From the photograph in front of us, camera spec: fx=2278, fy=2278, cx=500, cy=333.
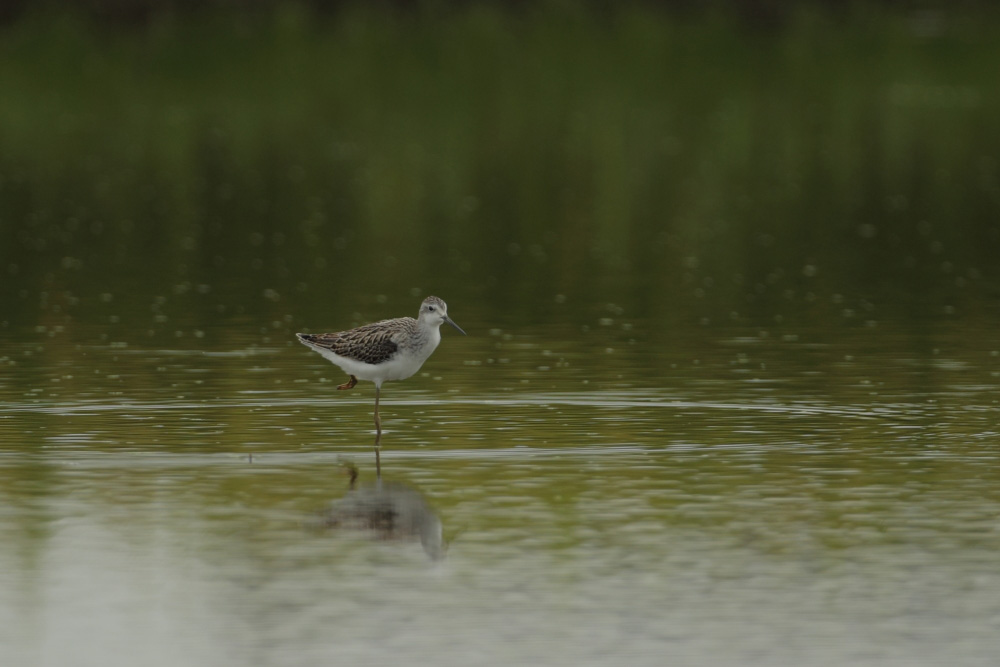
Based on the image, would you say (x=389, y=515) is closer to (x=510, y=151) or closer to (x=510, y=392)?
(x=510, y=392)

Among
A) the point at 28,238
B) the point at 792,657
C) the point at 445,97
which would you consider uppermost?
the point at 445,97

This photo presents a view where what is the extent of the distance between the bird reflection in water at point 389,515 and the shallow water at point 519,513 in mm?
113

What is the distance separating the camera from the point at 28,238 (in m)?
34.8

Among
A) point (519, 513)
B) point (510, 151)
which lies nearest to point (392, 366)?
point (519, 513)

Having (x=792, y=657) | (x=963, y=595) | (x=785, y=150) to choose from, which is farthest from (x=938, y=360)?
(x=785, y=150)

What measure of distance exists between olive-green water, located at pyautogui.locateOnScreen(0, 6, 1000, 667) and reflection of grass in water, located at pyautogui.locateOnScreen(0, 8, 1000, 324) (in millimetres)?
181

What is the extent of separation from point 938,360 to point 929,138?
28082 mm

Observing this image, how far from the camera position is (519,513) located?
46.2ft

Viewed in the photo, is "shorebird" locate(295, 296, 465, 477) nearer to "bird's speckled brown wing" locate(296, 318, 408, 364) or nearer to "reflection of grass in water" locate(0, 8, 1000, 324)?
"bird's speckled brown wing" locate(296, 318, 408, 364)

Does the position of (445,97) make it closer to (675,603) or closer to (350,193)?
(350,193)

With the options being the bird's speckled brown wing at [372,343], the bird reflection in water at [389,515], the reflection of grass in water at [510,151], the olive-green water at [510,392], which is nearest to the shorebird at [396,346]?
the bird's speckled brown wing at [372,343]

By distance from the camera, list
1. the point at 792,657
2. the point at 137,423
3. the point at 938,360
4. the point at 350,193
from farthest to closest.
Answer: the point at 350,193
the point at 938,360
the point at 137,423
the point at 792,657

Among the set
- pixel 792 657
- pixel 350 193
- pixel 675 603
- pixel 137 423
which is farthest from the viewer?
pixel 350 193

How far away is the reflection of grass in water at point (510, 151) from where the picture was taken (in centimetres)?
3219
